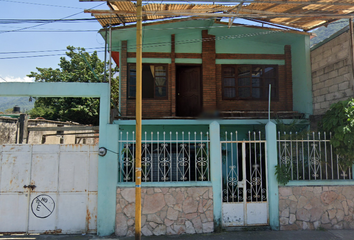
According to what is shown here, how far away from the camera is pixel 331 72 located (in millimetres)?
7824

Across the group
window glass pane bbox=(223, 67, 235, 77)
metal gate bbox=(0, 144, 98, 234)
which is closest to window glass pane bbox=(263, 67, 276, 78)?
window glass pane bbox=(223, 67, 235, 77)

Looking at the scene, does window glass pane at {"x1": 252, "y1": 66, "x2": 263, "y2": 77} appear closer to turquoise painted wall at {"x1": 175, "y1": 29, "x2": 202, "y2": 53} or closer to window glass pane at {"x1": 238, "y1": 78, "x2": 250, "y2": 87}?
window glass pane at {"x1": 238, "y1": 78, "x2": 250, "y2": 87}

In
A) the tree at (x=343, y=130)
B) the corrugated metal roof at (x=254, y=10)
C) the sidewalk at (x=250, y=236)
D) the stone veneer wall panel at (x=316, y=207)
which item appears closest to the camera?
the sidewalk at (x=250, y=236)

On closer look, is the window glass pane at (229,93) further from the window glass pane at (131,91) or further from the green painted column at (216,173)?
the green painted column at (216,173)

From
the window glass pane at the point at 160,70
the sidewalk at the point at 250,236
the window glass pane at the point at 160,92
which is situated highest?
the window glass pane at the point at 160,70

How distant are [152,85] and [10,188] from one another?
5.32 metres

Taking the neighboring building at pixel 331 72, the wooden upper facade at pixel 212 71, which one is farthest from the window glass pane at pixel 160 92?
the neighboring building at pixel 331 72

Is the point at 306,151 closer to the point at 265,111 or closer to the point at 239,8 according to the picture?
the point at 265,111

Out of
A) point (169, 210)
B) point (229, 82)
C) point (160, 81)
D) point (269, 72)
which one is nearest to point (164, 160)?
point (169, 210)

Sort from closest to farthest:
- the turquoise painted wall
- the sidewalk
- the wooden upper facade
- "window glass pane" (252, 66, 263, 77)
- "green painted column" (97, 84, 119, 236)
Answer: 1. the sidewalk
2. "green painted column" (97, 84, 119, 236)
3. the wooden upper facade
4. the turquoise painted wall
5. "window glass pane" (252, 66, 263, 77)

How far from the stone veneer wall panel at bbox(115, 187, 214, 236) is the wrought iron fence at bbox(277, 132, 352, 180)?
2074 millimetres

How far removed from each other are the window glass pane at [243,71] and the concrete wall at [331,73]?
2113mm

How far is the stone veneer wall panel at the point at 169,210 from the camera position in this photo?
18.7 ft

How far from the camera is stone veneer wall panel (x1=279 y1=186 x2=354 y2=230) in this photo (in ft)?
19.4
